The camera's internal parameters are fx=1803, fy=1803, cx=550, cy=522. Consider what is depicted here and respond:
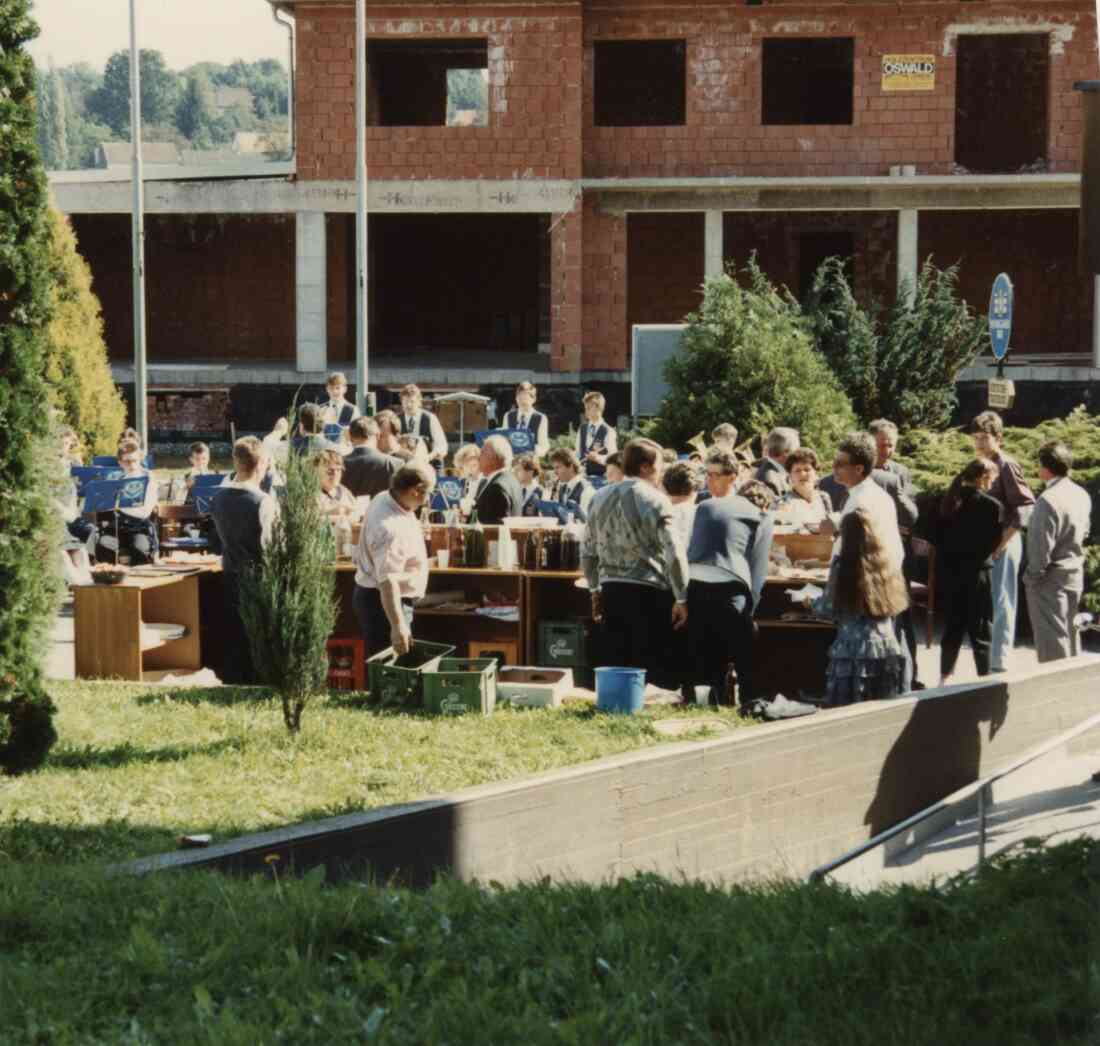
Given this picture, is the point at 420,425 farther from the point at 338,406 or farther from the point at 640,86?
the point at 640,86

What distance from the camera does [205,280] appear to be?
3538cm

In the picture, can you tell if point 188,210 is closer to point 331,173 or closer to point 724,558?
point 331,173

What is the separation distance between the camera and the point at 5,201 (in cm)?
842

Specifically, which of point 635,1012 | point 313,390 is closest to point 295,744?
point 635,1012

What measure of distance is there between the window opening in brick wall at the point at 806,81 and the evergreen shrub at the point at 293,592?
27.6 meters

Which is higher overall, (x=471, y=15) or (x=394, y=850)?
(x=471, y=15)

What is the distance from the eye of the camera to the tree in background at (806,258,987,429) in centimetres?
2430

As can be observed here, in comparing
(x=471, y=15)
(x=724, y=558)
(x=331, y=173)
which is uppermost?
(x=471, y=15)

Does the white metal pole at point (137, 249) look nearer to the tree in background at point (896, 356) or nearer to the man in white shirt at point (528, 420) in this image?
the man in white shirt at point (528, 420)

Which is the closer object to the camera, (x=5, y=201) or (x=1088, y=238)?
(x=1088, y=238)

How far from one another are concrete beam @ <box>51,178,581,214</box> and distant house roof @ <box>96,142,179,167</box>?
11892 millimetres

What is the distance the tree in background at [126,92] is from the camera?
3836 cm

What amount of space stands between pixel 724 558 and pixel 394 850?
3.40 m

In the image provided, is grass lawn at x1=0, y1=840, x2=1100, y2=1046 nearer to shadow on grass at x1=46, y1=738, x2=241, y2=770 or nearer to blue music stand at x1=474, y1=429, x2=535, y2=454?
shadow on grass at x1=46, y1=738, x2=241, y2=770
